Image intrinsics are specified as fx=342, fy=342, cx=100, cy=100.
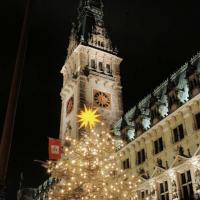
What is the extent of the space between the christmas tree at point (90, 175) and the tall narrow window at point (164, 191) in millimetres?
8781

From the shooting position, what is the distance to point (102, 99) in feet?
189

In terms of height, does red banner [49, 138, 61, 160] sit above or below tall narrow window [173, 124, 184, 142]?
below

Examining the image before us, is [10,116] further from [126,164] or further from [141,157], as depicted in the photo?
[126,164]

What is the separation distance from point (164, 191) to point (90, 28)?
4126cm

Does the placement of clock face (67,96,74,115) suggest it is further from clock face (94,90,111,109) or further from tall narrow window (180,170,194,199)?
tall narrow window (180,170,194,199)

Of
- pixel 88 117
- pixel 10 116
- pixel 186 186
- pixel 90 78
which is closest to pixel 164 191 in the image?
pixel 186 186

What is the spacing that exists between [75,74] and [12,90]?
4617 cm

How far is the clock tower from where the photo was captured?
5628cm

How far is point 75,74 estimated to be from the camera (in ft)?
195

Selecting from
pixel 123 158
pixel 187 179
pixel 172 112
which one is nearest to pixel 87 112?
pixel 123 158

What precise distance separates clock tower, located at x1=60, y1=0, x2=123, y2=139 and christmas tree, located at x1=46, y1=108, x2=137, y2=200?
26.3 meters

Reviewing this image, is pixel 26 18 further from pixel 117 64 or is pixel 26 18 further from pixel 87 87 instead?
pixel 117 64

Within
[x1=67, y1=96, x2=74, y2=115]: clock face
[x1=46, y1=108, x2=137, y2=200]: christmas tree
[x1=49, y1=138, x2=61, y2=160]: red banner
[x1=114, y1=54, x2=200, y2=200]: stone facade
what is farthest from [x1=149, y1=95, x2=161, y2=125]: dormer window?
[x1=67, y1=96, x2=74, y2=115]: clock face

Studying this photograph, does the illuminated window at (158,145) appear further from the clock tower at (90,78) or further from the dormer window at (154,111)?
the clock tower at (90,78)
